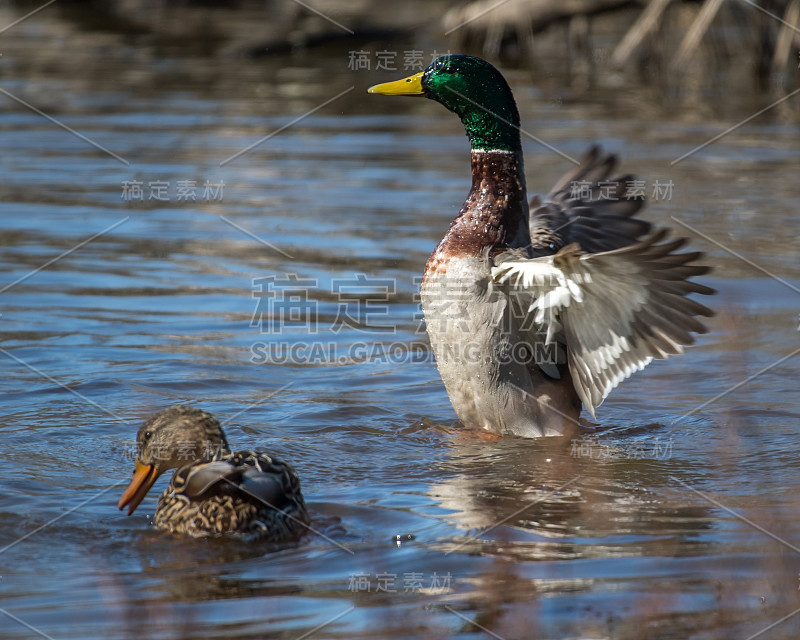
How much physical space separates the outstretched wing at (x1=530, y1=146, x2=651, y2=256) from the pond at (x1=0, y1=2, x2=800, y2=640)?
75cm

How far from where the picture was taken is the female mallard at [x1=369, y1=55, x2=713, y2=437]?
5.09 m

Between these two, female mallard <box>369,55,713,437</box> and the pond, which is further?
female mallard <box>369,55,713,437</box>

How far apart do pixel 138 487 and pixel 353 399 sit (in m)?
1.94

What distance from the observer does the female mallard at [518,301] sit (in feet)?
16.7

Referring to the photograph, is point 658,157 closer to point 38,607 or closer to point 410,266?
point 410,266

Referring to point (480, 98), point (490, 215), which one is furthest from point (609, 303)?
point (480, 98)

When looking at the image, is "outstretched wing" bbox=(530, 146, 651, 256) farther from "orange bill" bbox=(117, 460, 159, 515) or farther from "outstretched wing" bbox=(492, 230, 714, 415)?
"orange bill" bbox=(117, 460, 159, 515)

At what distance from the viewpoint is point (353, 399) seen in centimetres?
634

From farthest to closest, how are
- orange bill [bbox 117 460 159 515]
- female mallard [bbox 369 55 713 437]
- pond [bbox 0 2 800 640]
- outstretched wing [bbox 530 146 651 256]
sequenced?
1. outstretched wing [bbox 530 146 651 256]
2. female mallard [bbox 369 55 713 437]
3. orange bill [bbox 117 460 159 515]
4. pond [bbox 0 2 800 640]

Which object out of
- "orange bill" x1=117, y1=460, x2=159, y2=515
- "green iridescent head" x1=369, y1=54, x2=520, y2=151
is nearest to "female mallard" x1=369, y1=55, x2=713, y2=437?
"green iridescent head" x1=369, y1=54, x2=520, y2=151

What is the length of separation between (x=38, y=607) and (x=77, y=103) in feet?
39.5

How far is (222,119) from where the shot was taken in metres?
13.9

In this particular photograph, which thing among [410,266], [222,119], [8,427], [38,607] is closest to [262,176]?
[222,119]

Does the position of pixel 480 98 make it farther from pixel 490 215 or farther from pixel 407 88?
pixel 490 215
